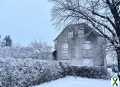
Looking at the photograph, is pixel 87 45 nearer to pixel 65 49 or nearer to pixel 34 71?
pixel 65 49

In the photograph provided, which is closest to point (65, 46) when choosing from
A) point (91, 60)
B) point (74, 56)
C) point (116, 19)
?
point (74, 56)

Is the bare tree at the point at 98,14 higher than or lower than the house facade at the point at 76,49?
higher

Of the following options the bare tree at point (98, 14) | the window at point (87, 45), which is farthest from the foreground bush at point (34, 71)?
the window at point (87, 45)

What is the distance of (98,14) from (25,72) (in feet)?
19.9

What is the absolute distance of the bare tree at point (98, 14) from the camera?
38.8ft

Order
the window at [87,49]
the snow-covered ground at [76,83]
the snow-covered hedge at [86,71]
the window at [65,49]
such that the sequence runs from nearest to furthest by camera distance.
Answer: the snow-covered ground at [76,83] < the snow-covered hedge at [86,71] < the window at [87,49] < the window at [65,49]

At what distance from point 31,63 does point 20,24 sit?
1186 inches

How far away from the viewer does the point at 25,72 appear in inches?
485

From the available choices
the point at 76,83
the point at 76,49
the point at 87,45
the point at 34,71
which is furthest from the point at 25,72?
the point at 76,49

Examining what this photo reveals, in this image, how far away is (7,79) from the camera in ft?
34.1

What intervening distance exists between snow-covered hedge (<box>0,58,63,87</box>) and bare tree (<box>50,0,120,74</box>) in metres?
3.99

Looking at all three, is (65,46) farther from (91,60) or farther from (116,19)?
(116,19)

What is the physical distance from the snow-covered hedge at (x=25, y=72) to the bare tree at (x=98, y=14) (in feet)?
13.1

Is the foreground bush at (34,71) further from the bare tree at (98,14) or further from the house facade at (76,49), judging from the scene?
the house facade at (76,49)
